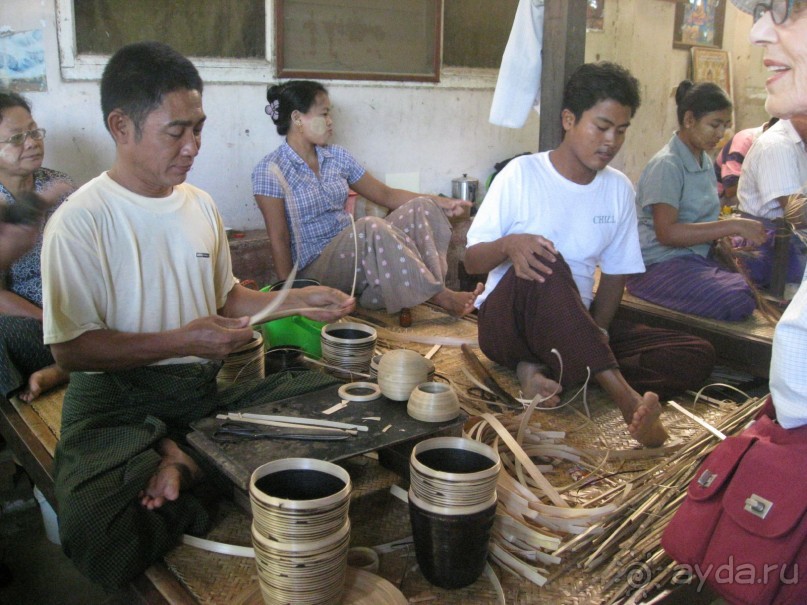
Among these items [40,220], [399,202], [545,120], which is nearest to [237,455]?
[40,220]

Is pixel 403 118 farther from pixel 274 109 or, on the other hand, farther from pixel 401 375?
pixel 401 375

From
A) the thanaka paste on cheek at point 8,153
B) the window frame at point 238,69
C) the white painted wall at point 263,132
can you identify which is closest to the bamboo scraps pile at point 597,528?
the thanaka paste on cheek at point 8,153

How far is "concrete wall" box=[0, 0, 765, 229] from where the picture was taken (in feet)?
13.8

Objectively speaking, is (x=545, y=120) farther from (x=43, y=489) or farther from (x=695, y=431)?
(x=43, y=489)

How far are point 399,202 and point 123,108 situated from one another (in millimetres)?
2956

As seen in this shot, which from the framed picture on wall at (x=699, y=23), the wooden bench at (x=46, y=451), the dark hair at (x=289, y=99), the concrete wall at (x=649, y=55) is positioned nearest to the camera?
the wooden bench at (x=46, y=451)

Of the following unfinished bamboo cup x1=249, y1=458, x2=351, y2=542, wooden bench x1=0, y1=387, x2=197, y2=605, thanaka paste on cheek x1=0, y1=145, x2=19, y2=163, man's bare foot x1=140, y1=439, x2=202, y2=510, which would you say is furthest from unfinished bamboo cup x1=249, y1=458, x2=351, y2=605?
thanaka paste on cheek x1=0, y1=145, x2=19, y2=163

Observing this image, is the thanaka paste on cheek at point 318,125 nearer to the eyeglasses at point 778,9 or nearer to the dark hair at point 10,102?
the dark hair at point 10,102

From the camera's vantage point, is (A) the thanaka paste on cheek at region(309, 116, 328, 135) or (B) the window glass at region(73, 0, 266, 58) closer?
(B) the window glass at region(73, 0, 266, 58)

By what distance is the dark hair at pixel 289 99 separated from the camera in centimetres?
443

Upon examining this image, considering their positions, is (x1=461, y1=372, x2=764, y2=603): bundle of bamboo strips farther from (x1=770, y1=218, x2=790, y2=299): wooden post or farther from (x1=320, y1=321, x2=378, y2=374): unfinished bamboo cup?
(x1=770, y1=218, x2=790, y2=299): wooden post

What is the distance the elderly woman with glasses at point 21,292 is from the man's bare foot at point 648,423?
2464 mm

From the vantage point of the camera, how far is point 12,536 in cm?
318

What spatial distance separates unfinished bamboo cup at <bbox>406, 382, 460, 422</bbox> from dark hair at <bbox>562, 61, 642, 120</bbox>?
1.53 meters
